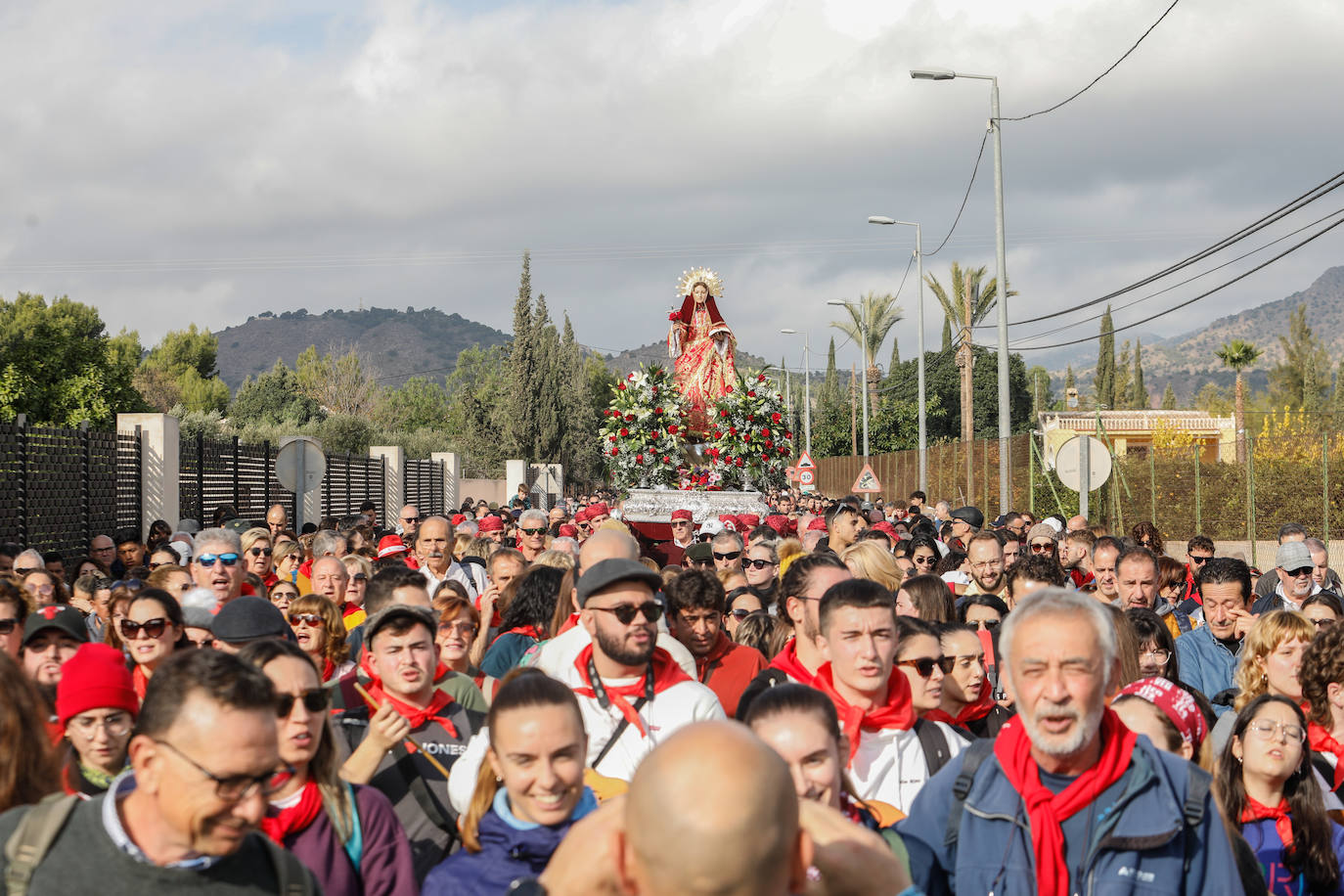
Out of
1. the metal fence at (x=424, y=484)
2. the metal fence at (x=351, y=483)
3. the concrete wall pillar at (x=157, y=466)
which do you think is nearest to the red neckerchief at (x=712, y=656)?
the concrete wall pillar at (x=157, y=466)

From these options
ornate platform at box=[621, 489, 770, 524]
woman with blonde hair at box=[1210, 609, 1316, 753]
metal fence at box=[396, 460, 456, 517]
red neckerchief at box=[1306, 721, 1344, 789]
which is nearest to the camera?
red neckerchief at box=[1306, 721, 1344, 789]

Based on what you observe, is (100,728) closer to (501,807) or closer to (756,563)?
(501,807)

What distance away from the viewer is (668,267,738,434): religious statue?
23391mm

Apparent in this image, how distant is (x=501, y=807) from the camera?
365 cm

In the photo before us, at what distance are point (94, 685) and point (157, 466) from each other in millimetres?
13611

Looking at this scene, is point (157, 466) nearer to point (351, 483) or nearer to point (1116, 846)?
point (351, 483)

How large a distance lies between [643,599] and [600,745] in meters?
0.57

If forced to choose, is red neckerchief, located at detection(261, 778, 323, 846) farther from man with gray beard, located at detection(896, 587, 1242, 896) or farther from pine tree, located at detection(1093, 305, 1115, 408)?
pine tree, located at detection(1093, 305, 1115, 408)

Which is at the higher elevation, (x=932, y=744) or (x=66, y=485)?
(x=66, y=485)

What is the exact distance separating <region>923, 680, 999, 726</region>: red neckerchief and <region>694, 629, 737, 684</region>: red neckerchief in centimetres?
134

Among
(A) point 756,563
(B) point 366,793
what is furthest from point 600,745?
(A) point 756,563

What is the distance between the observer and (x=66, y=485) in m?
14.8

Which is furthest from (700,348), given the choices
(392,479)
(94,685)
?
(94,685)

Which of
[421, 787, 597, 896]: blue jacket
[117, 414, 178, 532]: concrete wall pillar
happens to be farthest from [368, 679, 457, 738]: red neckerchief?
[117, 414, 178, 532]: concrete wall pillar
